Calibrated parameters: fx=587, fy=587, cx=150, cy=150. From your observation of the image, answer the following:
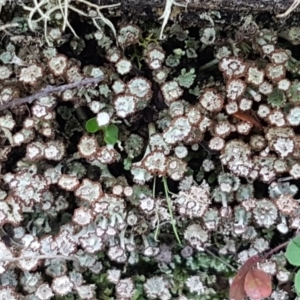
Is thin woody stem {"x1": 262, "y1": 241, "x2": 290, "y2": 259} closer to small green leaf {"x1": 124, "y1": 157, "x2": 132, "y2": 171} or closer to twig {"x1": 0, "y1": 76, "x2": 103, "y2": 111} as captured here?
small green leaf {"x1": 124, "y1": 157, "x2": 132, "y2": 171}

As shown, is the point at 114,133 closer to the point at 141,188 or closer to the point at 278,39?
the point at 141,188

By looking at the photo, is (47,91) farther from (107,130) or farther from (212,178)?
(212,178)

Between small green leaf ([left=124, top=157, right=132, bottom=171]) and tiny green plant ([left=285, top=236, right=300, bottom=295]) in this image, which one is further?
small green leaf ([left=124, top=157, right=132, bottom=171])

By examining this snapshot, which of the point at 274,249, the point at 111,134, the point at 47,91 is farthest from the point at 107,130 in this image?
the point at 274,249

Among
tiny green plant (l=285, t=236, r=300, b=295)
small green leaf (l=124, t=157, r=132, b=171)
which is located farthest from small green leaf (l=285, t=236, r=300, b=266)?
small green leaf (l=124, t=157, r=132, b=171)

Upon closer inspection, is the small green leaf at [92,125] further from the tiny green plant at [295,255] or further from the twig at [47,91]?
the tiny green plant at [295,255]
